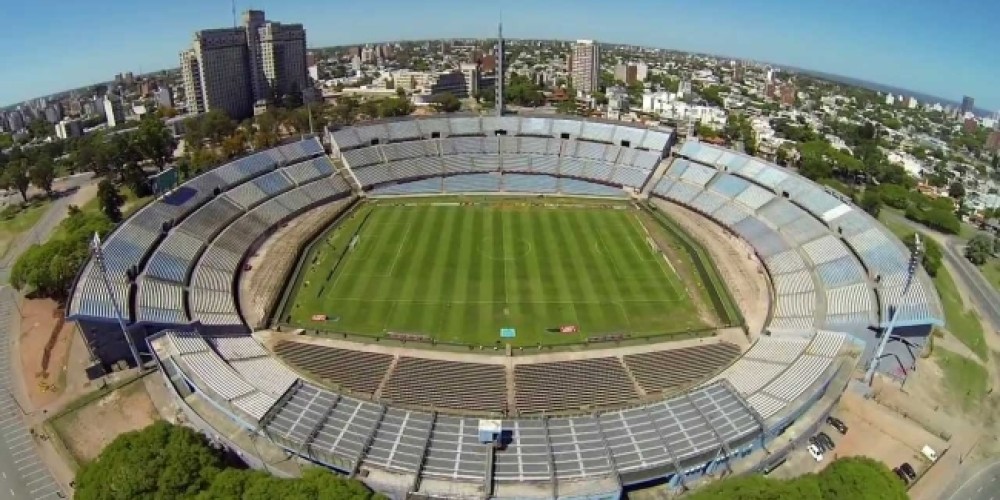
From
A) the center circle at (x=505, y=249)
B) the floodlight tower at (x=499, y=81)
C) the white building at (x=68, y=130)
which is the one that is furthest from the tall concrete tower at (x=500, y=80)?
the white building at (x=68, y=130)

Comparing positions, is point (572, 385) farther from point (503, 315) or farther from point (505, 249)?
point (505, 249)

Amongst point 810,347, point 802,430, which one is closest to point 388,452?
point 802,430

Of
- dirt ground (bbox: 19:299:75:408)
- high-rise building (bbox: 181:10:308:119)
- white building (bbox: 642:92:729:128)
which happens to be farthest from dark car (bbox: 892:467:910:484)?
high-rise building (bbox: 181:10:308:119)

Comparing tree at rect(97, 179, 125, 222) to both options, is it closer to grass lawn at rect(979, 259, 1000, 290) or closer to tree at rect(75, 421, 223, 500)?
tree at rect(75, 421, 223, 500)

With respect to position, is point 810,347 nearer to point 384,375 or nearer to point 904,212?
point 384,375

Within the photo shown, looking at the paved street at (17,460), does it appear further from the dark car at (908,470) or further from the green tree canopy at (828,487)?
the dark car at (908,470)

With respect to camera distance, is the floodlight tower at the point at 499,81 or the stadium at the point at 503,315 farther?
the floodlight tower at the point at 499,81
